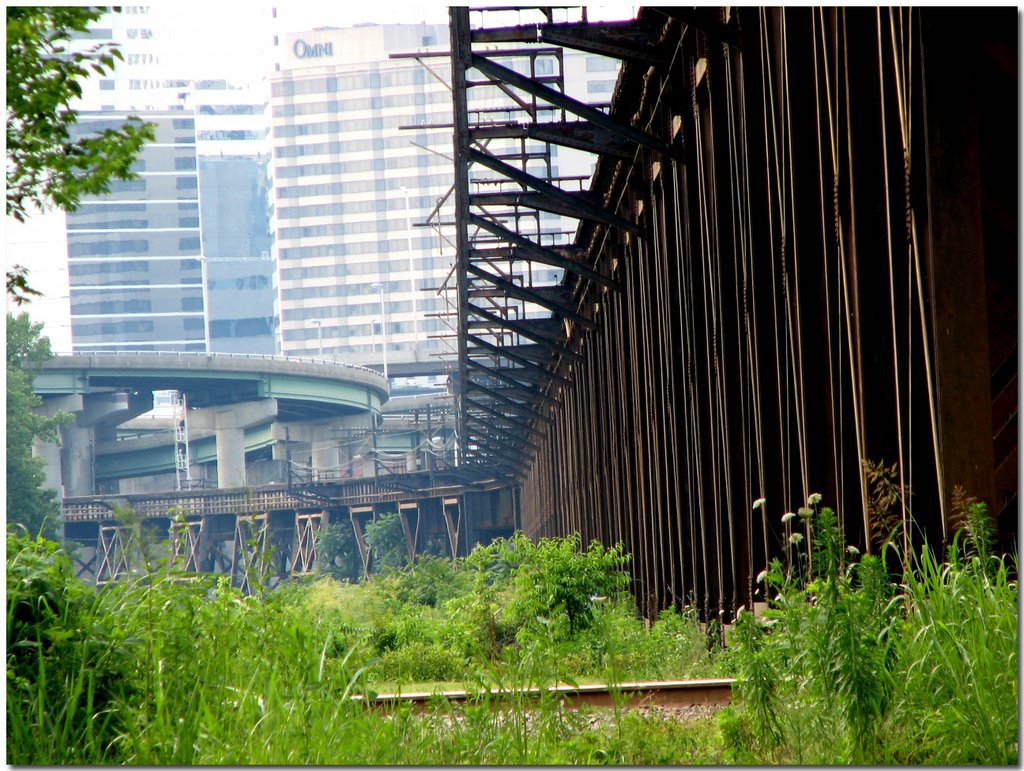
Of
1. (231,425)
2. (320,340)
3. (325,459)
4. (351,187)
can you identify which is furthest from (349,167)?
(231,425)

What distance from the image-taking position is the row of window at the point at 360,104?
5404 inches

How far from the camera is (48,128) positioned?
5805mm

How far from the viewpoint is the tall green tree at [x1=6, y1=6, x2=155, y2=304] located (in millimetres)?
5621

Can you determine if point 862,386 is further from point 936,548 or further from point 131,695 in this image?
point 131,695

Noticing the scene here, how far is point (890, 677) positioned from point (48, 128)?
15.3ft

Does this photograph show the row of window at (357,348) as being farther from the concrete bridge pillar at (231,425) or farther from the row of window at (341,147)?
the concrete bridge pillar at (231,425)

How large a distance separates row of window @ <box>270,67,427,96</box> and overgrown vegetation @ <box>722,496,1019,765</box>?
13105cm

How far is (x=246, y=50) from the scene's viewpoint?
8.76 meters

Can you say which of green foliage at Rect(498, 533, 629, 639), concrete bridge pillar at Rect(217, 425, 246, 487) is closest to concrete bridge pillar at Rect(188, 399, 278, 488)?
concrete bridge pillar at Rect(217, 425, 246, 487)

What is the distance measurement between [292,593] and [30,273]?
259 cm

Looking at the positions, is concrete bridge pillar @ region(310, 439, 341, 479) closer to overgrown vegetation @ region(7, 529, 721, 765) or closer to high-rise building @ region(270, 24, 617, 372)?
high-rise building @ region(270, 24, 617, 372)

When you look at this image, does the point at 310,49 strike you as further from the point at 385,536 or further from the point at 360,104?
the point at 385,536

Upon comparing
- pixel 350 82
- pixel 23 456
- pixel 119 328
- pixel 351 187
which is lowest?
pixel 23 456

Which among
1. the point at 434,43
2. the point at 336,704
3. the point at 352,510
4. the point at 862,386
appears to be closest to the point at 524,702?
the point at 336,704
